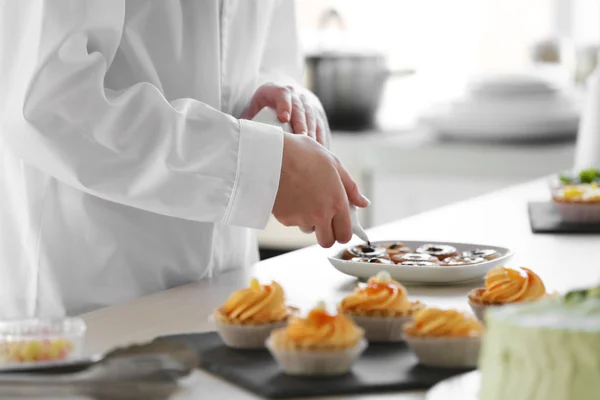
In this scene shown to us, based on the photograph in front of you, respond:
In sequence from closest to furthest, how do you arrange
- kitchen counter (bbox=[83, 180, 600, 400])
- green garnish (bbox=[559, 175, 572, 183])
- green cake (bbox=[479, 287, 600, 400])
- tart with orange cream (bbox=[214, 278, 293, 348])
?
green cake (bbox=[479, 287, 600, 400]), tart with orange cream (bbox=[214, 278, 293, 348]), kitchen counter (bbox=[83, 180, 600, 400]), green garnish (bbox=[559, 175, 572, 183])

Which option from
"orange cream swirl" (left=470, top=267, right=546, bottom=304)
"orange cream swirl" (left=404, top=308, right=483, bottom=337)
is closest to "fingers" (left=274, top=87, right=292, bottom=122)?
"orange cream swirl" (left=470, top=267, right=546, bottom=304)

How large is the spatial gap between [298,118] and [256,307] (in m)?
0.55

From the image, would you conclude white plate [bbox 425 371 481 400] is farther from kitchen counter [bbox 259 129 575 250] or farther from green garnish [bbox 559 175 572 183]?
kitchen counter [bbox 259 129 575 250]

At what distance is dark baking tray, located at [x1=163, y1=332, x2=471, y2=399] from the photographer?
0.88 m

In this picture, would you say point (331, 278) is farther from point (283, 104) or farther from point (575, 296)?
point (575, 296)

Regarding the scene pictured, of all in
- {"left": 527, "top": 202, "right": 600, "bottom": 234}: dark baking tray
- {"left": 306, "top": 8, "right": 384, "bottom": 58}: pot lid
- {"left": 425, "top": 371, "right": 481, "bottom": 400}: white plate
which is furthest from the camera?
{"left": 306, "top": 8, "right": 384, "bottom": 58}: pot lid

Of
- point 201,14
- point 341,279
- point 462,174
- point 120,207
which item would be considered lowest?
point 462,174

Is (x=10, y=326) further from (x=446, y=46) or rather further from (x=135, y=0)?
(x=446, y=46)

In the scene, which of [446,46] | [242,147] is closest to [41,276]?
[242,147]

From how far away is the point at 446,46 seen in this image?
4.20 meters

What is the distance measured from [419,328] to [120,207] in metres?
0.56

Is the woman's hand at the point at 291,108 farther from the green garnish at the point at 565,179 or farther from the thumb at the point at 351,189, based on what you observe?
the green garnish at the point at 565,179

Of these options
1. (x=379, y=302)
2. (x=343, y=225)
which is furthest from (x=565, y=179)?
(x=379, y=302)

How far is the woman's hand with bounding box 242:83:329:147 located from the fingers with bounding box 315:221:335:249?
246mm
